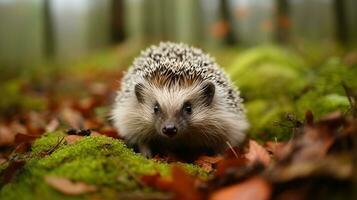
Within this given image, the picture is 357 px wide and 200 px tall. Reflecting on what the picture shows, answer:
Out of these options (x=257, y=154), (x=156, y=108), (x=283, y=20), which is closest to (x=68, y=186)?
(x=257, y=154)

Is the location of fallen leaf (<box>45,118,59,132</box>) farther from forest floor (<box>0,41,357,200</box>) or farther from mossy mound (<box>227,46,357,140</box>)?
mossy mound (<box>227,46,357,140</box>)

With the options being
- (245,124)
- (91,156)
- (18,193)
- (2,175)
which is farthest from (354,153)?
(245,124)

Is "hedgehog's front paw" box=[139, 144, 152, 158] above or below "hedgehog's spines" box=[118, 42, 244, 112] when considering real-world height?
below

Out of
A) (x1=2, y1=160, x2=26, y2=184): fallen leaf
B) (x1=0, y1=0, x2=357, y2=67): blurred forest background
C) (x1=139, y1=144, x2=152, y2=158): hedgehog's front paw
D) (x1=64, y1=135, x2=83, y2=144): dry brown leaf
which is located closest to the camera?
(x1=2, y1=160, x2=26, y2=184): fallen leaf

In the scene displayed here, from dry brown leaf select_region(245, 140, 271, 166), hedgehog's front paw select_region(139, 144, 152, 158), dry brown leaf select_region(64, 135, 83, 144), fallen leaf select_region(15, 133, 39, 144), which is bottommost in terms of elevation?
hedgehog's front paw select_region(139, 144, 152, 158)

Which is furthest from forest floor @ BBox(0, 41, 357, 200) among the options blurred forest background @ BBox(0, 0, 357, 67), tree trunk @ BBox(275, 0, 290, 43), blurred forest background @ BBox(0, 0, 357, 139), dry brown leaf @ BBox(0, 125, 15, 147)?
tree trunk @ BBox(275, 0, 290, 43)

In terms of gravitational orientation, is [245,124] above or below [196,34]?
above

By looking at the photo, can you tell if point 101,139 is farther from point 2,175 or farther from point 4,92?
point 4,92
